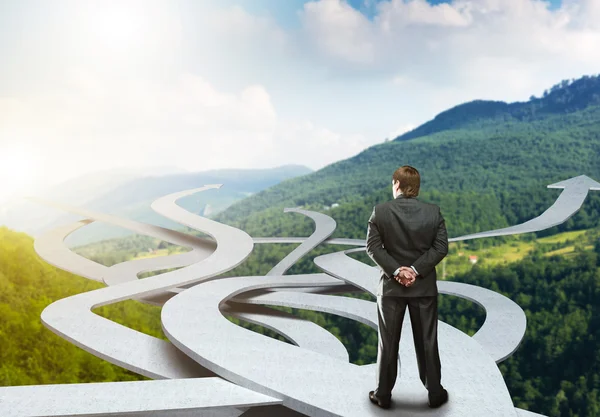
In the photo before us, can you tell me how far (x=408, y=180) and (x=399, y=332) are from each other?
1332 mm

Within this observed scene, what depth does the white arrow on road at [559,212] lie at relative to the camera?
1396cm

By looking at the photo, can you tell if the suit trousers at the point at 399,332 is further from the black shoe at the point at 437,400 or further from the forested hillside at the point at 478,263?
the forested hillside at the point at 478,263

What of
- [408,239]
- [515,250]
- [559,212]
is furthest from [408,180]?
[515,250]

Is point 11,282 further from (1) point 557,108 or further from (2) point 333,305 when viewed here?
(1) point 557,108

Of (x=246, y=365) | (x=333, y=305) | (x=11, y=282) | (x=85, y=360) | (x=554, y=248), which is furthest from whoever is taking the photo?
(x=554, y=248)

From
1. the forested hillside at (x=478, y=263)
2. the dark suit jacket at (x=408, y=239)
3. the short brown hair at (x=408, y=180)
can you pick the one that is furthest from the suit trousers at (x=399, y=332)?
the forested hillside at (x=478, y=263)

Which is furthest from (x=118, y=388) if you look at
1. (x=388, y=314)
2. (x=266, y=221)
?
(x=266, y=221)

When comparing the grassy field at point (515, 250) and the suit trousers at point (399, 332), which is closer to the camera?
the suit trousers at point (399, 332)

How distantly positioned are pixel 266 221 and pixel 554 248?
22119 millimetres

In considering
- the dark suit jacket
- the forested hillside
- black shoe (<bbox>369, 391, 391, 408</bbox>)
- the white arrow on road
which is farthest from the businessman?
the forested hillside

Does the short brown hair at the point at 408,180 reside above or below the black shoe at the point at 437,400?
above

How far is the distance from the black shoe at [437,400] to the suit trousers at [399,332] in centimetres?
4

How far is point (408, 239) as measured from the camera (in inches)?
A: 203

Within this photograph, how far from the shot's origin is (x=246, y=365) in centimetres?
649
